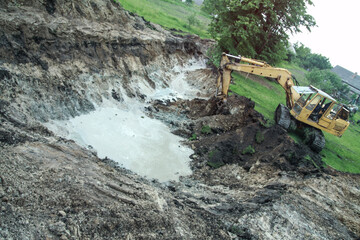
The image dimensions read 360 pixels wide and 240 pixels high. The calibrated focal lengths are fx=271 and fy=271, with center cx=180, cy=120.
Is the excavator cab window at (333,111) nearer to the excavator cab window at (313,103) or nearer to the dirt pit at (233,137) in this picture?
the excavator cab window at (313,103)

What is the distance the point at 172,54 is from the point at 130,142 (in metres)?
12.8

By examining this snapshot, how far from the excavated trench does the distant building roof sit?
42.1 m

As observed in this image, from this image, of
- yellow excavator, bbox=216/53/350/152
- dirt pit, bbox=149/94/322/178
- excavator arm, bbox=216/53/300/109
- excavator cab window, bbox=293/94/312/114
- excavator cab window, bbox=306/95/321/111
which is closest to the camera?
dirt pit, bbox=149/94/322/178

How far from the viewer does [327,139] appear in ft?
52.8

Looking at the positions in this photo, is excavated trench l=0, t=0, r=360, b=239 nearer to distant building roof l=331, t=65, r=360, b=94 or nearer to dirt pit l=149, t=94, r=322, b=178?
dirt pit l=149, t=94, r=322, b=178

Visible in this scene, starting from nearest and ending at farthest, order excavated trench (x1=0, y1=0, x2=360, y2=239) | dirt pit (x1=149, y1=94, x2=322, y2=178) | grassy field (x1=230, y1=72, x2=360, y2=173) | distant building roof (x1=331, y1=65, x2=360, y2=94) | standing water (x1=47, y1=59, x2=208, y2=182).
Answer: excavated trench (x1=0, y1=0, x2=360, y2=239) < standing water (x1=47, y1=59, x2=208, y2=182) < dirt pit (x1=149, y1=94, x2=322, y2=178) < grassy field (x1=230, y1=72, x2=360, y2=173) < distant building roof (x1=331, y1=65, x2=360, y2=94)

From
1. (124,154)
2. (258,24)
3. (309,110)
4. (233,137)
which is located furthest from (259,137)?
(258,24)

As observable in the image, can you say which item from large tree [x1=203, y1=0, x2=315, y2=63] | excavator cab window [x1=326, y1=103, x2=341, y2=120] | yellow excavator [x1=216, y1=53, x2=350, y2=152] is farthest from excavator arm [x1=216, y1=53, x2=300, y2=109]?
large tree [x1=203, y1=0, x2=315, y2=63]

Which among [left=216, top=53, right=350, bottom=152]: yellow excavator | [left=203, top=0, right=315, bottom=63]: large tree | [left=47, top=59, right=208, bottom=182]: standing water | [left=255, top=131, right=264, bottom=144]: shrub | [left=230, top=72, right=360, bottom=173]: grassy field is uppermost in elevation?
[left=203, top=0, right=315, bottom=63]: large tree

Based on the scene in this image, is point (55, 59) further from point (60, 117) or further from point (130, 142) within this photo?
point (130, 142)

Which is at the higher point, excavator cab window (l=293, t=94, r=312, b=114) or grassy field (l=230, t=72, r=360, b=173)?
excavator cab window (l=293, t=94, r=312, b=114)

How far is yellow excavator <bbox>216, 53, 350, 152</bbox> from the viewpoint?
13.5 m

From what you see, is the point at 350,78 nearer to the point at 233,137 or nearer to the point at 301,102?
the point at 301,102

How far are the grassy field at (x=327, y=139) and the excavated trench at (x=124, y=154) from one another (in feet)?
6.76
